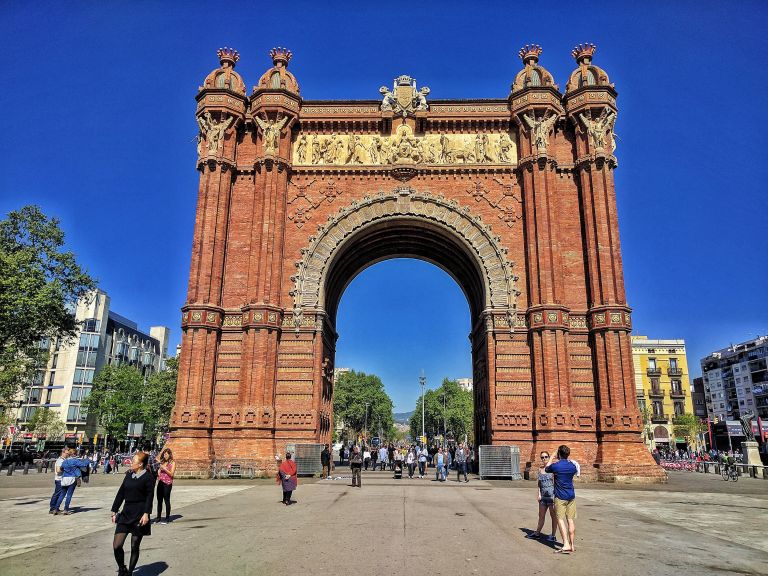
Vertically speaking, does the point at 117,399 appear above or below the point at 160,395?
below

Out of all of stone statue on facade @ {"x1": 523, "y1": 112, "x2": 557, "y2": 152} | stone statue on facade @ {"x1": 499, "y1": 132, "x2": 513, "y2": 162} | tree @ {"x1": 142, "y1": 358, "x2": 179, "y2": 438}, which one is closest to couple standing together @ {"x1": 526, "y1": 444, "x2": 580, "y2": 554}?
stone statue on facade @ {"x1": 523, "y1": 112, "x2": 557, "y2": 152}

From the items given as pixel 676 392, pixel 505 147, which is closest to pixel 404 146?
pixel 505 147

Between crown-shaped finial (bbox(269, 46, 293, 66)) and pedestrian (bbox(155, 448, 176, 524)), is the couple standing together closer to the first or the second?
pedestrian (bbox(155, 448, 176, 524))

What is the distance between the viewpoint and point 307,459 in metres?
26.2

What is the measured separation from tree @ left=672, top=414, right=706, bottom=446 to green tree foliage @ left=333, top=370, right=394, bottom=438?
184ft

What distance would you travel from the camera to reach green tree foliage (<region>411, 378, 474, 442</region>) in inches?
4461

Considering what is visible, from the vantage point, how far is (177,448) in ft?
82.2

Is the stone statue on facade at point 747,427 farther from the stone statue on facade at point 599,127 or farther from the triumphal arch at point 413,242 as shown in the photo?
the stone statue on facade at point 599,127

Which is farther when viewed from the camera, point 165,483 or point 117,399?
point 117,399

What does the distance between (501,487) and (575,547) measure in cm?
1311

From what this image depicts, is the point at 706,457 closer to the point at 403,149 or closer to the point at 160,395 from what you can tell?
the point at 403,149

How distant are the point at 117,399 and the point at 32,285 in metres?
37.5

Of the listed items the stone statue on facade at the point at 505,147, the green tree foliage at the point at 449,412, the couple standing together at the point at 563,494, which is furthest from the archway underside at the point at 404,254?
the green tree foliage at the point at 449,412

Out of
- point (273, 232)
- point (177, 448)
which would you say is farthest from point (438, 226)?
point (177, 448)
